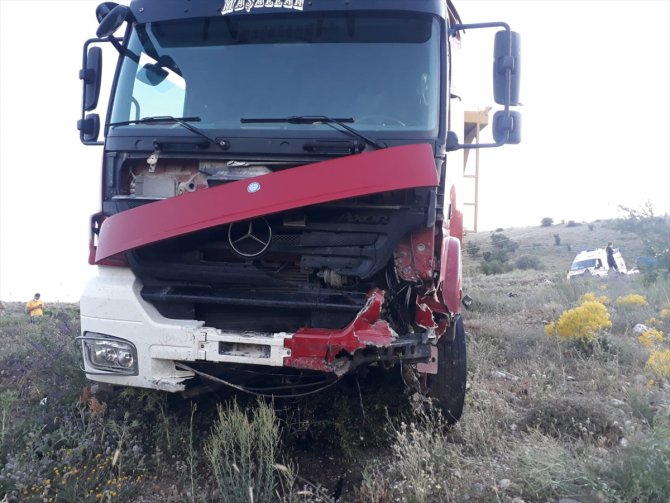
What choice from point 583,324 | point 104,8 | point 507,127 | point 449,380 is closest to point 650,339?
point 583,324

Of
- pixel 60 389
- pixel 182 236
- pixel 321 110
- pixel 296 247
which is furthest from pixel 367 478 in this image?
pixel 60 389

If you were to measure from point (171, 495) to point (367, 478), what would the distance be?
1.13 meters

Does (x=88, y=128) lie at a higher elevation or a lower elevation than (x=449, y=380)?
higher

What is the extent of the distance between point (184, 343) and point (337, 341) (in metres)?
0.90

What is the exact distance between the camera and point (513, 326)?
335 inches

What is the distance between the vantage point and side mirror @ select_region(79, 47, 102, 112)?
15.2 ft

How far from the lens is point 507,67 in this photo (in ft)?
14.0

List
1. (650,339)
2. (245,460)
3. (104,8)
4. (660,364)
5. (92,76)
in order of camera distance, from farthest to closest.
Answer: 1. (650,339)
2. (660,364)
3. (92,76)
4. (104,8)
5. (245,460)

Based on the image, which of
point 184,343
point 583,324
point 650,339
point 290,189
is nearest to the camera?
point 290,189

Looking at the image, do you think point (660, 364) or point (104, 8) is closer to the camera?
point (104, 8)

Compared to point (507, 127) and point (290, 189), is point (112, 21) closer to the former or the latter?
point (290, 189)

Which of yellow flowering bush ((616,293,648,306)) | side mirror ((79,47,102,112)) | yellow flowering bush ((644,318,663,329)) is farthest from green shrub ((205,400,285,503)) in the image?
yellow flowering bush ((616,293,648,306))

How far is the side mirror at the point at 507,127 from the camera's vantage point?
4270mm

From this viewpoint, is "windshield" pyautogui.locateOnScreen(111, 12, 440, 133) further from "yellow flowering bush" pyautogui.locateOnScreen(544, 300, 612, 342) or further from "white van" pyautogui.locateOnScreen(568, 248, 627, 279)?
"white van" pyautogui.locateOnScreen(568, 248, 627, 279)
